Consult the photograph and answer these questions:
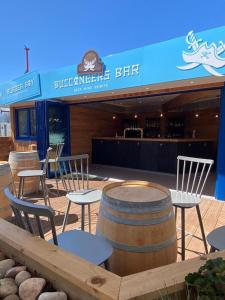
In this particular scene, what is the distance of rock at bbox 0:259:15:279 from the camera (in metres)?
1.15

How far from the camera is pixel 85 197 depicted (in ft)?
8.13

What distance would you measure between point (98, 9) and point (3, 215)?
293 inches

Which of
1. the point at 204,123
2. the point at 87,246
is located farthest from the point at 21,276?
the point at 204,123

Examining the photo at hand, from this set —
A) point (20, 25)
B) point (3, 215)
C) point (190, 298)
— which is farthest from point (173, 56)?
point (20, 25)

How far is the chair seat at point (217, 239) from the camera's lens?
1465 mm

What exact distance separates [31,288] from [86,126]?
24.2 feet

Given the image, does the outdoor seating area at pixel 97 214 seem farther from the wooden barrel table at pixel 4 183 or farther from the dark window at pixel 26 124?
the dark window at pixel 26 124

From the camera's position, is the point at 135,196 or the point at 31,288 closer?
the point at 31,288

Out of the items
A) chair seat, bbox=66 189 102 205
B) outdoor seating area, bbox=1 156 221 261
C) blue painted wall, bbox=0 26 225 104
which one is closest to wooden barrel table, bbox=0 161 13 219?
outdoor seating area, bbox=1 156 221 261

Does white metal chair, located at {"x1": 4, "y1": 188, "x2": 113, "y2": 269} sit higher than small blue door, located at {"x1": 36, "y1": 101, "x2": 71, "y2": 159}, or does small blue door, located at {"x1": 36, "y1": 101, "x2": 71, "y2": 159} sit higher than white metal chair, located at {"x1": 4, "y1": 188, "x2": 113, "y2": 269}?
small blue door, located at {"x1": 36, "y1": 101, "x2": 71, "y2": 159}

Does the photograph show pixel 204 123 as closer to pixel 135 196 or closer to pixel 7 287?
pixel 135 196

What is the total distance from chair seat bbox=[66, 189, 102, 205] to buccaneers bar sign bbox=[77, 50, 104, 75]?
3256 millimetres

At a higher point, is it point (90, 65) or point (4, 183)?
point (90, 65)

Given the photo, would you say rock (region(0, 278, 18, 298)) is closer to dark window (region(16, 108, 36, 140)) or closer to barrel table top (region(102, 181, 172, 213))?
Result: barrel table top (region(102, 181, 172, 213))
